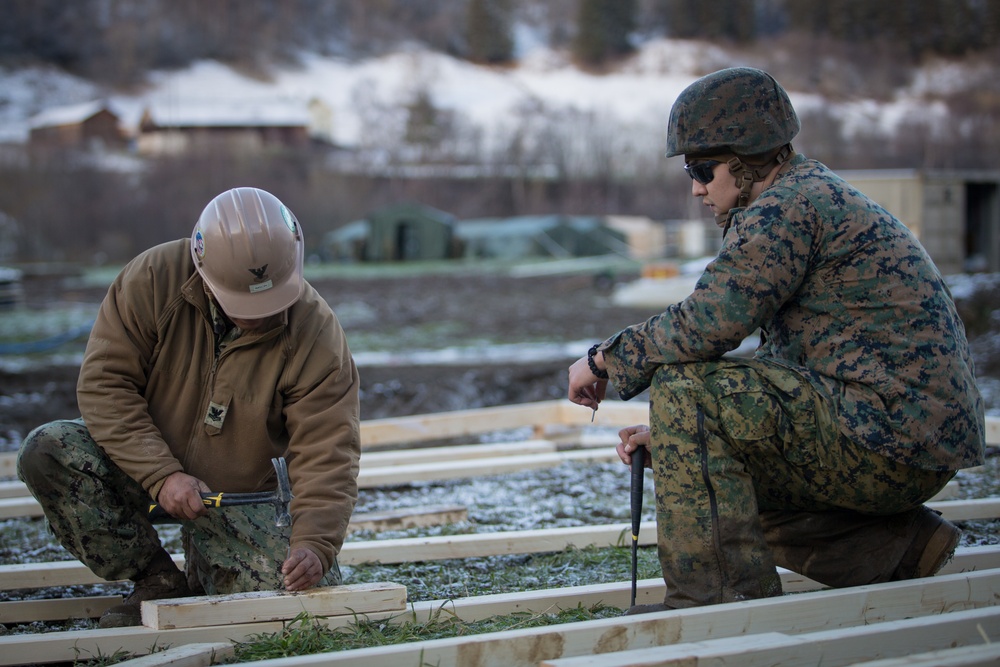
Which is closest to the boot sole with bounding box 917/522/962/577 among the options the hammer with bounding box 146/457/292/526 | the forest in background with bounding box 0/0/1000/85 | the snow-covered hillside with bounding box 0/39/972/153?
the hammer with bounding box 146/457/292/526

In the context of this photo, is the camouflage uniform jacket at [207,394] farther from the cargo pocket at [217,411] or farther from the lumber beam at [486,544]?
the lumber beam at [486,544]

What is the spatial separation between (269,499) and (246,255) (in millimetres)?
796

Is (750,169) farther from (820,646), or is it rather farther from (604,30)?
(604,30)

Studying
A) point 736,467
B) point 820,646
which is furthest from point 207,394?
point 820,646

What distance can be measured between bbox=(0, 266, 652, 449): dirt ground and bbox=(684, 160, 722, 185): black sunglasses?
538cm

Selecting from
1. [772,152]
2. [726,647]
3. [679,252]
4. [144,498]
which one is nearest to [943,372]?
[772,152]

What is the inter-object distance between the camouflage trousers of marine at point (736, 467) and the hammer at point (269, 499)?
1.13 m

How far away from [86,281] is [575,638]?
78.0ft

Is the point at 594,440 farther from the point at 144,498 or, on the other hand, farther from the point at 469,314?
the point at 469,314

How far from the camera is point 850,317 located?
2.58 meters

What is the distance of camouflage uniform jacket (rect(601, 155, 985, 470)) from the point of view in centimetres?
250

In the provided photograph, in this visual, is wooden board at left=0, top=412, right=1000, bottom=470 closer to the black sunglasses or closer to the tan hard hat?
the tan hard hat

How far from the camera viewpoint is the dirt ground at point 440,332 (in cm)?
828

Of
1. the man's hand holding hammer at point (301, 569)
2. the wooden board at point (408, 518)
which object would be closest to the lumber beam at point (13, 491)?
the wooden board at point (408, 518)
